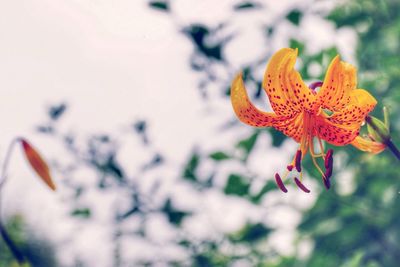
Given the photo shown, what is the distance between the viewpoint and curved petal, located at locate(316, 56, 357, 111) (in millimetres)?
922

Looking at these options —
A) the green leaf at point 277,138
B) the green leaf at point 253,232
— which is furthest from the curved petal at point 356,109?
the green leaf at point 253,232

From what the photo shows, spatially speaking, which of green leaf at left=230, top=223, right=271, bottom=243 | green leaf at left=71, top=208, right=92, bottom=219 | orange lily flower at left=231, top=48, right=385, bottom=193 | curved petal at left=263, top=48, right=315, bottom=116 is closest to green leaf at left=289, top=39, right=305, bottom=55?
orange lily flower at left=231, top=48, right=385, bottom=193

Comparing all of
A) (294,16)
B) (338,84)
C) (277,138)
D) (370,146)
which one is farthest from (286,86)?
(294,16)

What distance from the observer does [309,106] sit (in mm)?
1193

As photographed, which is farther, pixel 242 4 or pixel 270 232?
pixel 270 232

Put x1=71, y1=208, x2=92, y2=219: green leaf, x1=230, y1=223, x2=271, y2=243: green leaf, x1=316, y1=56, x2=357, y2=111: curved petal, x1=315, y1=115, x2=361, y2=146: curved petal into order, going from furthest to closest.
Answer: x1=71, y1=208, x2=92, y2=219: green leaf < x1=230, y1=223, x2=271, y2=243: green leaf < x1=315, y1=115, x2=361, y2=146: curved petal < x1=316, y1=56, x2=357, y2=111: curved petal

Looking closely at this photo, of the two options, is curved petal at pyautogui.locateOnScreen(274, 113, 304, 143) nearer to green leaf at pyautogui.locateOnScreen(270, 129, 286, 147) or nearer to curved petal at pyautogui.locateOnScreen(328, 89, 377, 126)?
curved petal at pyautogui.locateOnScreen(328, 89, 377, 126)

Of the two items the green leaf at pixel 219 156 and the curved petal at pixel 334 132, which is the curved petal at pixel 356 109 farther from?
the green leaf at pixel 219 156

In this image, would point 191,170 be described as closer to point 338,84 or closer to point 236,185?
point 236,185

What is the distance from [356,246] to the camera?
2084 mm

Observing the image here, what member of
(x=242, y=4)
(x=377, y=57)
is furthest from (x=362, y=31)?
(x=242, y=4)

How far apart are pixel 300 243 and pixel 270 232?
0.69 ft

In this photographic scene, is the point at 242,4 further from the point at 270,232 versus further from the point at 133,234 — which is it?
the point at 133,234

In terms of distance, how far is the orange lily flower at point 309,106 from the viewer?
952mm
